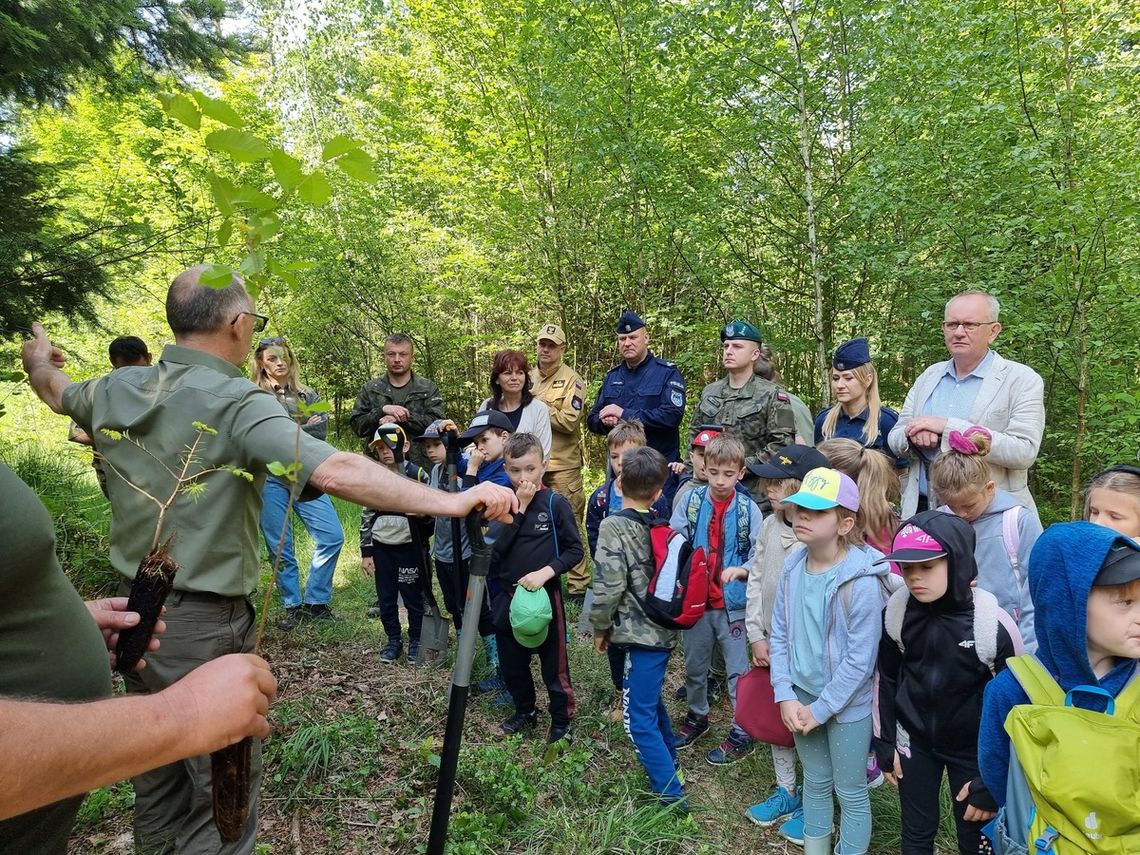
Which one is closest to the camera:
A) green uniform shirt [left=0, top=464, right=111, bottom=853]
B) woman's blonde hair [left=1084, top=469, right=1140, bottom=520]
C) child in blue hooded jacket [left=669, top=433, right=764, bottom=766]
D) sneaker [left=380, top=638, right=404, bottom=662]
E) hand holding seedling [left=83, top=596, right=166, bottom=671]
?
green uniform shirt [left=0, top=464, right=111, bottom=853]

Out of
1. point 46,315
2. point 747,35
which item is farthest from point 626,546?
point 747,35

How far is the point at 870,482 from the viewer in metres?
3.56

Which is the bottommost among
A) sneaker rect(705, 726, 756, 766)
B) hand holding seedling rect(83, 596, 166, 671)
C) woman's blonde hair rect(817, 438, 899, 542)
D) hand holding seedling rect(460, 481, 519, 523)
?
sneaker rect(705, 726, 756, 766)

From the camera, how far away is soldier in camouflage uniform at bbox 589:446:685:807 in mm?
3178

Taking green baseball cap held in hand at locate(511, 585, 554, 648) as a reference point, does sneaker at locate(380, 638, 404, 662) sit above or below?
below

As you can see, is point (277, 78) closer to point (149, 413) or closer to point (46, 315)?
point (46, 315)

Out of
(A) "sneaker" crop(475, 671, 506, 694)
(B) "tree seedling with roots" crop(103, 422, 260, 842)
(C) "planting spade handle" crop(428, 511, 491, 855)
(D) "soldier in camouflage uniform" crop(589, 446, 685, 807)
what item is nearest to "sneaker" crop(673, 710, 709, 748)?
(D) "soldier in camouflage uniform" crop(589, 446, 685, 807)

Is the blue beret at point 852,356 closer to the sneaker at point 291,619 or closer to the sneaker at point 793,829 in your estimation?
the sneaker at point 793,829

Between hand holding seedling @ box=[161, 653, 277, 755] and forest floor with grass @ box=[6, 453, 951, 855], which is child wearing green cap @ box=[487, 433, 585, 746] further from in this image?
hand holding seedling @ box=[161, 653, 277, 755]

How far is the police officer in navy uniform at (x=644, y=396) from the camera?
217 inches

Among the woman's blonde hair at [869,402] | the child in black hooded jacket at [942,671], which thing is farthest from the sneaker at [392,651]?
the woman's blonde hair at [869,402]

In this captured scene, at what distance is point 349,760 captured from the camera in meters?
3.38

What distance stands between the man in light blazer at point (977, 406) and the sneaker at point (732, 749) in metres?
1.70

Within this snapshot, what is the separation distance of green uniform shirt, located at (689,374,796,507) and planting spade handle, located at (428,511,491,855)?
2.66 metres
